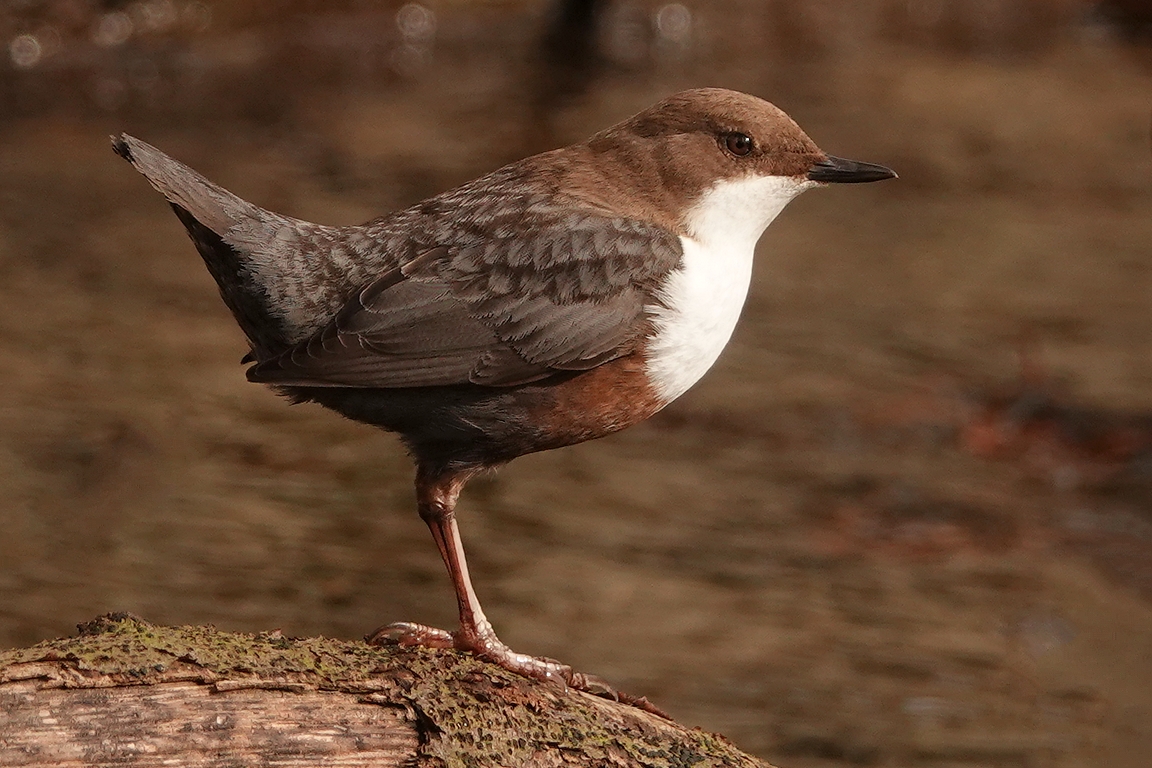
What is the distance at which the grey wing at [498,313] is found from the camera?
11.0 ft

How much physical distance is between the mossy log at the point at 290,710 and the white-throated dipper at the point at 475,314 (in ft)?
0.77

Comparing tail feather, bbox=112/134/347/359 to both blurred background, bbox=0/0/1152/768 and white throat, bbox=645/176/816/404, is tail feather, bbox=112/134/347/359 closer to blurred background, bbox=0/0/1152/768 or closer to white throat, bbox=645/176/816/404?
white throat, bbox=645/176/816/404

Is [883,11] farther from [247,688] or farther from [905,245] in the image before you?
[247,688]

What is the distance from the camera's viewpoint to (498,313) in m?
3.46

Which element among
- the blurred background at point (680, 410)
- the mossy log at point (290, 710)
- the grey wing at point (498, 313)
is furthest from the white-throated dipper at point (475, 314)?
the blurred background at point (680, 410)

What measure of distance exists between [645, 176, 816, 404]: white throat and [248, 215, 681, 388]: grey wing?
49 mm

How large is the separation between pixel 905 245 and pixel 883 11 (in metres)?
4.24

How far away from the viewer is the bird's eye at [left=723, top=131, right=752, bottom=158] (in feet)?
12.0

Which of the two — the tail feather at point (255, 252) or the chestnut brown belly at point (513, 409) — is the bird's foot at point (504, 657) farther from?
the tail feather at point (255, 252)

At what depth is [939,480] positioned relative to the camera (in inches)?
265

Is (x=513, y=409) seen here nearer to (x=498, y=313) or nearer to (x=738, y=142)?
(x=498, y=313)

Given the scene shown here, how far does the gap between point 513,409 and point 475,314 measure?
9.3 inches

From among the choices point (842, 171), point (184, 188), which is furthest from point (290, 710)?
point (842, 171)

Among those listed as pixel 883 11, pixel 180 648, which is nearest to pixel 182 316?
pixel 180 648
